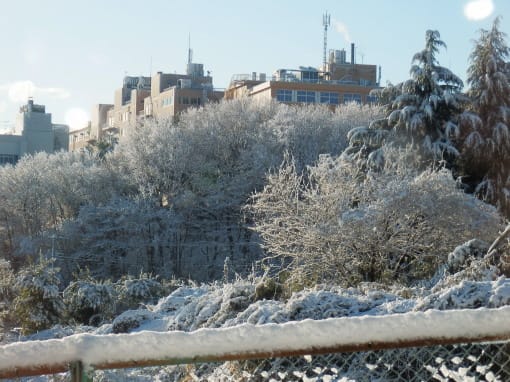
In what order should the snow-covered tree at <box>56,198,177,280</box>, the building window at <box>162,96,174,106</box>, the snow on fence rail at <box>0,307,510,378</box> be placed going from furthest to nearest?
the building window at <box>162,96,174,106</box> → the snow-covered tree at <box>56,198,177,280</box> → the snow on fence rail at <box>0,307,510,378</box>

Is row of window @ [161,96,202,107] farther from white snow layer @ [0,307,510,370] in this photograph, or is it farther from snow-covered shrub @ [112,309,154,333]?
white snow layer @ [0,307,510,370]

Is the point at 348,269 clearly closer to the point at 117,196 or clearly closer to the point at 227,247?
the point at 227,247

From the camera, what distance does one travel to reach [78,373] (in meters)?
2.95

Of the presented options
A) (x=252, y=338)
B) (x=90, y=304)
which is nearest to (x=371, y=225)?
(x=90, y=304)

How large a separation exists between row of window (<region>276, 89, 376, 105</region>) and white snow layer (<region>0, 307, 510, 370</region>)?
212ft

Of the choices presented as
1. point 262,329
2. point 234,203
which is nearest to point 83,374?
point 262,329

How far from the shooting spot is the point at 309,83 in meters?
68.9

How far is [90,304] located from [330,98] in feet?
177

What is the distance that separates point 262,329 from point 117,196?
41068 millimetres

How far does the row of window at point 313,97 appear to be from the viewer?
222ft

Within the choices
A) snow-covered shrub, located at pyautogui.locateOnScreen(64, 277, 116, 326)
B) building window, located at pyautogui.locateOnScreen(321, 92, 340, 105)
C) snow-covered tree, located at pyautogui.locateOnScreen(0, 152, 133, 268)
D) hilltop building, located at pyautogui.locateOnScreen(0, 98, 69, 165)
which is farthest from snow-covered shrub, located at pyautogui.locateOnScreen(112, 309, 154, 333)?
hilltop building, located at pyautogui.locateOnScreen(0, 98, 69, 165)

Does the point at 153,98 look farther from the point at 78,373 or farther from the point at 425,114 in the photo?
the point at 78,373

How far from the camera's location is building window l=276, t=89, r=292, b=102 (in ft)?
220

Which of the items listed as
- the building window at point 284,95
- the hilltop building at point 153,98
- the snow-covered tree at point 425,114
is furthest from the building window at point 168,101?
the snow-covered tree at point 425,114
